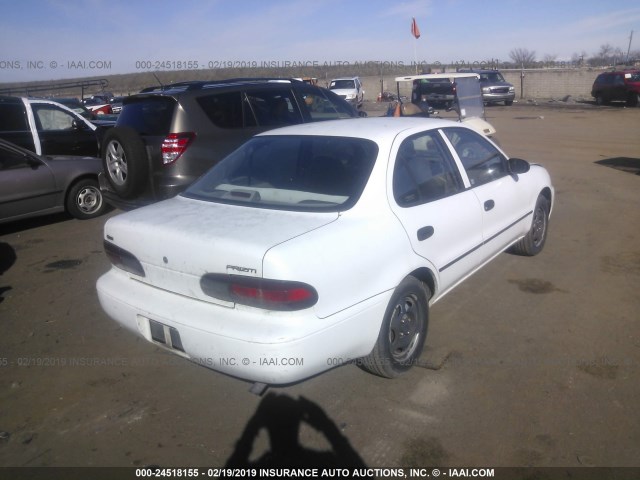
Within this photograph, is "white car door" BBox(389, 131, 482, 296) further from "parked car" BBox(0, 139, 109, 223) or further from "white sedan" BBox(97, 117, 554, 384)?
"parked car" BBox(0, 139, 109, 223)

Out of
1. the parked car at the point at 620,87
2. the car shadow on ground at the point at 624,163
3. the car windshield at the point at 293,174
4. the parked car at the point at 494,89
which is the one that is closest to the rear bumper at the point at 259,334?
the car windshield at the point at 293,174

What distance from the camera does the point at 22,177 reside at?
685 centimetres

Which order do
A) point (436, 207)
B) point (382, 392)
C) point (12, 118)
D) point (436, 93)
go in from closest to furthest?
point (382, 392) < point (436, 207) < point (12, 118) < point (436, 93)

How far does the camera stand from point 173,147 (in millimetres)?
5711

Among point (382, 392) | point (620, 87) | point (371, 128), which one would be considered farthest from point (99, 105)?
point (382, 392)

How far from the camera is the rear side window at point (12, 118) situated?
27.9 feet

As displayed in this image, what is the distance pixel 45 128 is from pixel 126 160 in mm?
4332

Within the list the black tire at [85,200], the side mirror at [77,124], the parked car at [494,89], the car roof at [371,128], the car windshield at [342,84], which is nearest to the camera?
the car roof at [371,128]

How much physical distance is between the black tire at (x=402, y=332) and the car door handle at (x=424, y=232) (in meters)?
0.26

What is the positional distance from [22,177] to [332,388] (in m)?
5.47

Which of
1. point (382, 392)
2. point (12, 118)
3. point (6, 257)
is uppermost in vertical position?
point (12, 118)

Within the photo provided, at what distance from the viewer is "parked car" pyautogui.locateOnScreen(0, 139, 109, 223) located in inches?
266

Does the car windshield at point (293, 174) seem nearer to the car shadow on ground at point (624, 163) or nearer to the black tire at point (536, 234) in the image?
the black tire at point (536, 234)

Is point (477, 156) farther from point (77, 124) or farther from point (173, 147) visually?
point (77, 124)
